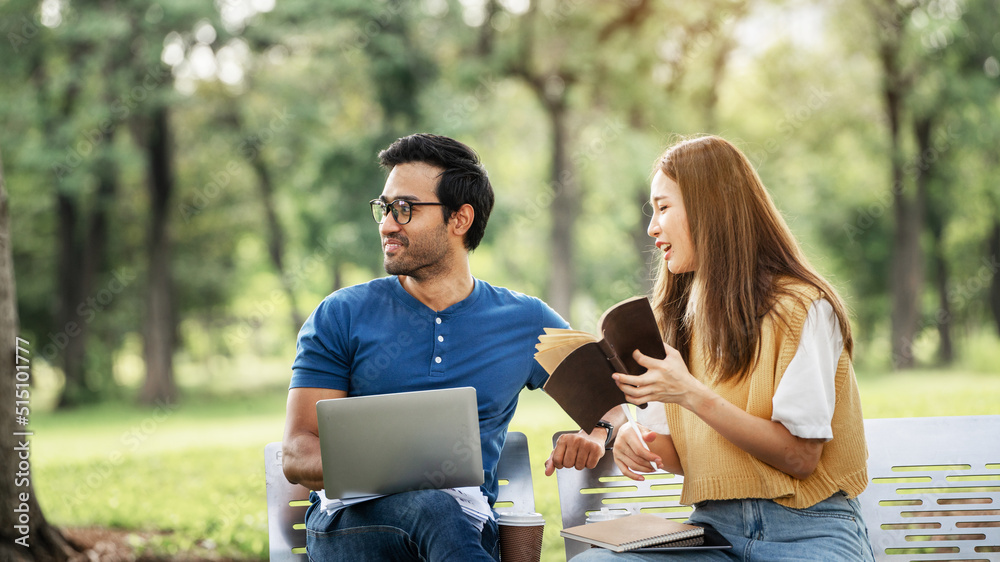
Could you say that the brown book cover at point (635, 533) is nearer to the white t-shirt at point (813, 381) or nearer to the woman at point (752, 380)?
the woman at point (752, 380)

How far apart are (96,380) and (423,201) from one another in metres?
19.6

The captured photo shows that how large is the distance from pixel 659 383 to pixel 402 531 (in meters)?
0.89

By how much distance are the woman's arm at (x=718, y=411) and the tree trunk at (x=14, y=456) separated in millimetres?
3210

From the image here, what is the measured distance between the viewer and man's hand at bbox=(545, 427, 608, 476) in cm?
290

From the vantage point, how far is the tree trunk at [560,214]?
1722 cm

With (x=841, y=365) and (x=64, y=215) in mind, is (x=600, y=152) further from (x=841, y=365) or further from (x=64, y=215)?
(x=841, y=365)

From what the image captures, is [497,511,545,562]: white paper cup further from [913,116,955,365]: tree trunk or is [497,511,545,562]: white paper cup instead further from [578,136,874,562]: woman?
[913,116,955,365]: tree trunk

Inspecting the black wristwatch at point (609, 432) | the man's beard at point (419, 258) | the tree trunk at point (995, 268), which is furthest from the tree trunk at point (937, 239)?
the man's beard at point (419, 258)

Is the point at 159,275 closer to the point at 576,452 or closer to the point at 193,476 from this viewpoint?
the point at 193,476

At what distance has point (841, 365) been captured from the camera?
93.7 inches

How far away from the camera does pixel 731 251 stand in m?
2.45

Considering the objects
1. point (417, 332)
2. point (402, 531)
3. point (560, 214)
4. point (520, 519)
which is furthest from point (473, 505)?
point (560, 214)

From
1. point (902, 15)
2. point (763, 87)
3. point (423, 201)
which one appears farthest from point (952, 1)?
point (423, 201)

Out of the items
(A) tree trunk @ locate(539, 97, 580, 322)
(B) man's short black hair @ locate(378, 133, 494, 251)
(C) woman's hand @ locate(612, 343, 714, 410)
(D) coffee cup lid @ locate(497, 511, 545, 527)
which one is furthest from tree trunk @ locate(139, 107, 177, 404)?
(C) woman's hand @ locate(612, 343, 714, 410)
